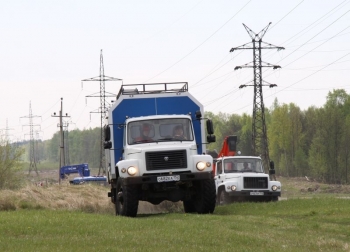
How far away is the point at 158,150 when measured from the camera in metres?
24.8

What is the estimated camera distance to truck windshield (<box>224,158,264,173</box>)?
3391cm

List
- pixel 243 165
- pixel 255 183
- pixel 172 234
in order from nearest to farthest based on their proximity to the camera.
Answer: pixel 172 234 → pixel 255 183 → pixel 243 165

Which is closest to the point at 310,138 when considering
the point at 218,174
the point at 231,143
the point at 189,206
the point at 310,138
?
the point at 310,138

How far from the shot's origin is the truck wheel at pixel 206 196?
25469mm

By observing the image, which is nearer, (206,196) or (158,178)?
(158,178)

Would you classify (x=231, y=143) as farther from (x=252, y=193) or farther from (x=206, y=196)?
(x=206, y=196)

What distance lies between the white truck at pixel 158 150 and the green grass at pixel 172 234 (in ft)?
5.06

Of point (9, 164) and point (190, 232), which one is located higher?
point (9, 164)

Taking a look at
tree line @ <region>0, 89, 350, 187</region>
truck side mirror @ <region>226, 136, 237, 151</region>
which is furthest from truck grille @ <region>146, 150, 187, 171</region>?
tree line @ <region>0, 89, 350, 187</region>

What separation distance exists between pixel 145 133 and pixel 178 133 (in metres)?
1.08

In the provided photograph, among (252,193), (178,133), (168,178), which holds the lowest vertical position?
(252,193)

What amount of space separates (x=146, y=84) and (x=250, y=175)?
7704 millimetres

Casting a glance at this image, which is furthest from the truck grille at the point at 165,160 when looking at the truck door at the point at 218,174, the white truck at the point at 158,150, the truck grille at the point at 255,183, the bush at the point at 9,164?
the bush at the point at 9,164

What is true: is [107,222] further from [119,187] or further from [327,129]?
[327,129]
